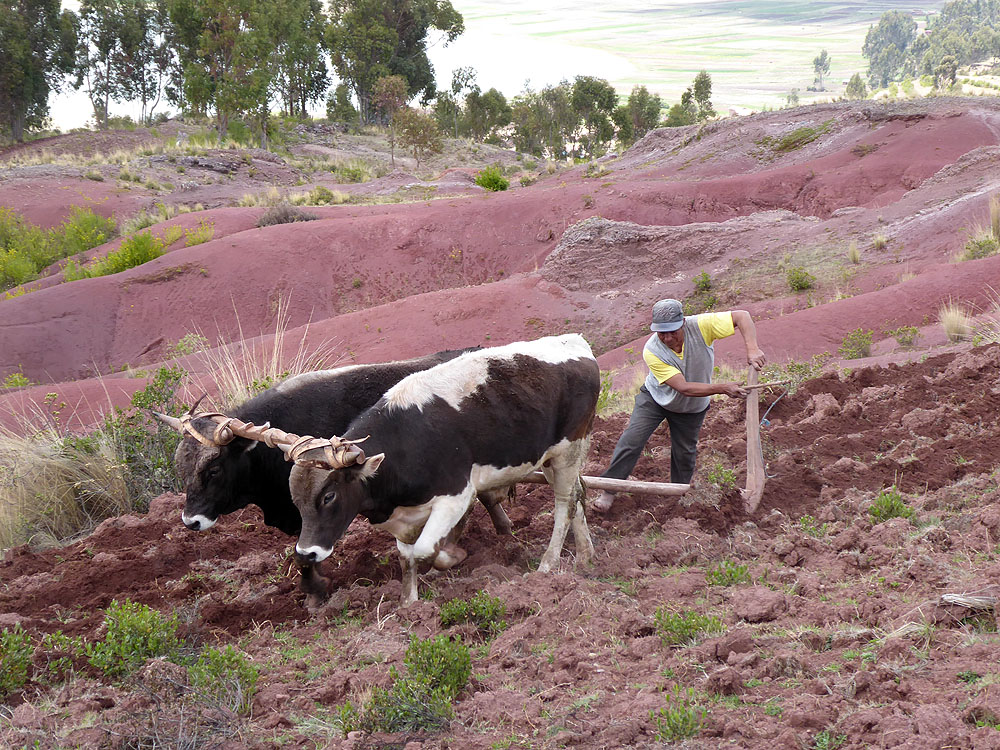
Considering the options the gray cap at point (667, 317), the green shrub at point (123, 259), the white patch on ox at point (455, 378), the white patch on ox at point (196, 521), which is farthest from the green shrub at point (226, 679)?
the green shrub at point (123, 259)

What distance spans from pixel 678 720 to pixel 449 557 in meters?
2.74

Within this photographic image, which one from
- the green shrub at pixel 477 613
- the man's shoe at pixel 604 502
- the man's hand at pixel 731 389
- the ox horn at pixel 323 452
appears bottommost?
the man's shoe at pixel 604 502

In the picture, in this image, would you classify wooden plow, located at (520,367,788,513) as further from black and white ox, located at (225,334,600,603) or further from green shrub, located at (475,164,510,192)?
green shrub, located at (475,164,510,192)

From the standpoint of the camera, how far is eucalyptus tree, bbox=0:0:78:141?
51.0 meters

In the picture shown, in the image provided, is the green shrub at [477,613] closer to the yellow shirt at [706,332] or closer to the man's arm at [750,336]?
the yellow shirt at [706,332]

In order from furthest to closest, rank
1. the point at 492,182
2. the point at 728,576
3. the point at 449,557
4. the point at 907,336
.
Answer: the point at 492,182 < the point at 907,336 < the point at 449,557 < the point at 728,576

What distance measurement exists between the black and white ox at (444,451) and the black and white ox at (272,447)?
70cm

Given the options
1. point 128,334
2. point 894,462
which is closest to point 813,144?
point 128,334

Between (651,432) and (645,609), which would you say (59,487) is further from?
(645,609)

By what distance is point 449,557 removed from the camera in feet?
20.0

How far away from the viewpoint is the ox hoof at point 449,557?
599 centimetres

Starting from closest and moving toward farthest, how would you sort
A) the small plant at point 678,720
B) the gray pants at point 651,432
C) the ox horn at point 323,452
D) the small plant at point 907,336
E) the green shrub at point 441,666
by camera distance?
the small plant at point 678,720
the green shrub at point 441,666
the ox horn at point 323,452
the gray pants at point 651,432
the small plant at point 907,336

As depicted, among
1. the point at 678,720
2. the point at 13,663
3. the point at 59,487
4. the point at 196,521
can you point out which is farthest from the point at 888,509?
the point at 59,487

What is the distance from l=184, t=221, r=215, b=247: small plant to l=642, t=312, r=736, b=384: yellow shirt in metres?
24.6
